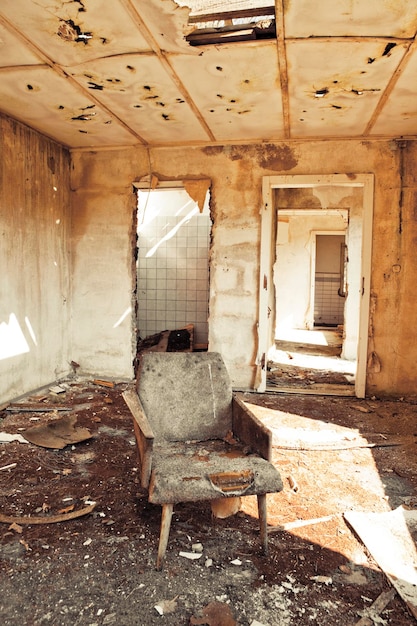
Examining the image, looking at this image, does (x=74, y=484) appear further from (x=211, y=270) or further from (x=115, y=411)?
(x=211, y=270)

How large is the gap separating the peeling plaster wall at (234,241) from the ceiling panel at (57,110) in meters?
0.45

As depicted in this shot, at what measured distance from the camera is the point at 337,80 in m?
3.12

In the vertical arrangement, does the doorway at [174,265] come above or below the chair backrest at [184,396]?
above

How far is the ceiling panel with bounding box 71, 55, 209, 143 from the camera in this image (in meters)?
2.96

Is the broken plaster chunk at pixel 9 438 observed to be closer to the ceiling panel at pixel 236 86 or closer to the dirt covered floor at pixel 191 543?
the dirt covered floor at pixel 191 543

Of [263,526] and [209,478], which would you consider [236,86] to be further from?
[263,526]

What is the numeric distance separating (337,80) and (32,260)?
3379 millimetres

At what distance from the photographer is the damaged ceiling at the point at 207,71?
2.36 m

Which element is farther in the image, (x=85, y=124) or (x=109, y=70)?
(x=85, y=124)

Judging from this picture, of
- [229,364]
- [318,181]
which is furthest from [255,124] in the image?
[229,364]

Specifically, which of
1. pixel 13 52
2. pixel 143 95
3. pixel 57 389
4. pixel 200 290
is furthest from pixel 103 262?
pixel 13 52

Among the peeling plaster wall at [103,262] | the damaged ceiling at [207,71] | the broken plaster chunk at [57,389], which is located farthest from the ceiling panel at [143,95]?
the broken plaster chunk at [57,389]

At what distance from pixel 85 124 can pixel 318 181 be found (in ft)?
8.28

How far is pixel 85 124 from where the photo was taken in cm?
420
